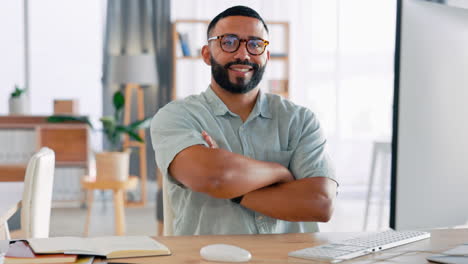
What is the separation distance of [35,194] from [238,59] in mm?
837

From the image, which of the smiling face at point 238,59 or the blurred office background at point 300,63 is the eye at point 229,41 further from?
the blurred office background at point 300,63

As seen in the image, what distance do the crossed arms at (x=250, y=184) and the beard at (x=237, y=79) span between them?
29cm

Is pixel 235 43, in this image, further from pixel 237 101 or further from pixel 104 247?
pixel 104 247

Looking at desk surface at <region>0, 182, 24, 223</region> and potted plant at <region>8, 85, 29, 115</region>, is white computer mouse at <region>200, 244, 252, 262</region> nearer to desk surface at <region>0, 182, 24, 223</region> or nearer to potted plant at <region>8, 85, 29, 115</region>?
desk surface at <region>0, 182, 24, 223</region>

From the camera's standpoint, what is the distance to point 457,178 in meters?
1.02

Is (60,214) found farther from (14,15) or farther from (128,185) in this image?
(14,15)

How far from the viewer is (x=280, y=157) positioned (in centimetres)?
175

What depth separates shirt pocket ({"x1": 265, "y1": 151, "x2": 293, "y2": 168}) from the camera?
174 cm

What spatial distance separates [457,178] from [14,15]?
548 centimetres

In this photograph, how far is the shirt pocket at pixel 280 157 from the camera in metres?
1.74

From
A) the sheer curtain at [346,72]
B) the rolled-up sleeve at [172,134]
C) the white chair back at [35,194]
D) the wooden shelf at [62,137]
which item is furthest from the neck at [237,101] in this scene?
the sheer curtain at [346,72]

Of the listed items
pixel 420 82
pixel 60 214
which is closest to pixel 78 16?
pixel 60 214

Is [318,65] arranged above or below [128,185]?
above

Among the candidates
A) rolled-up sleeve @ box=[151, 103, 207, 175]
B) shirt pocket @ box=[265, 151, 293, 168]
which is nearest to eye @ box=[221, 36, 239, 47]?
rolled-up sleeve @ box=[151, 103, 207, 175]
